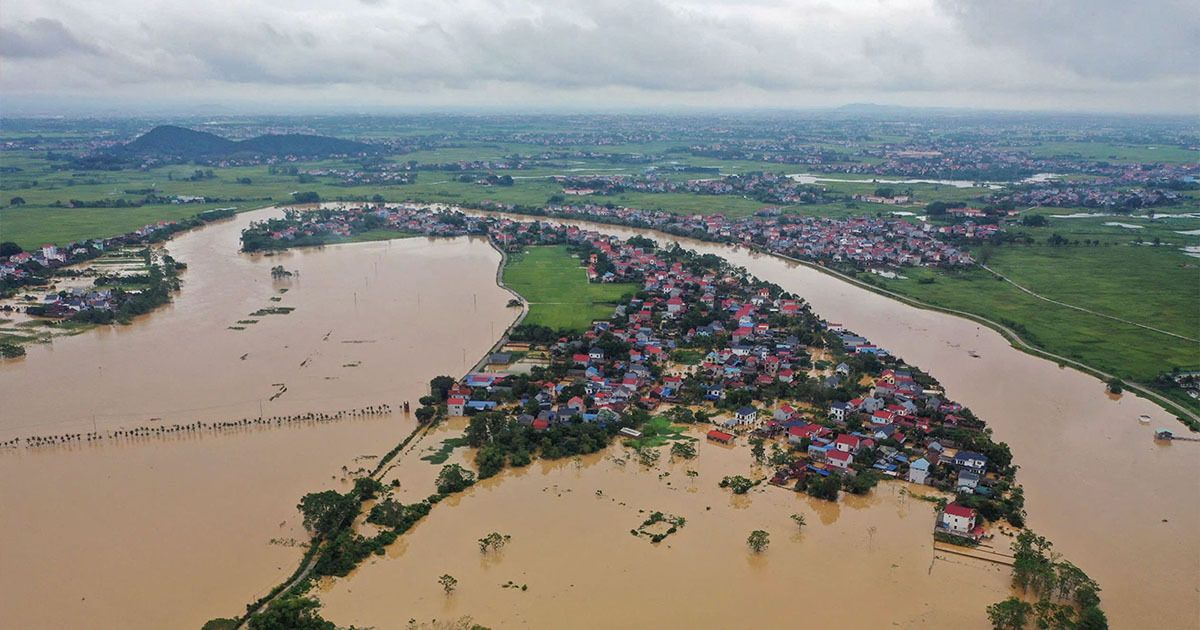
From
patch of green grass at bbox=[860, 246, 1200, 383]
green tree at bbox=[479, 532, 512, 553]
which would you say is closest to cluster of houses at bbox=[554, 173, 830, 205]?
patch of green grass at bbox=[860, 246, 1200, 383]

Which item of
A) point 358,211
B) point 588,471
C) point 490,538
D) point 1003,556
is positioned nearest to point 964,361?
point 1003,556

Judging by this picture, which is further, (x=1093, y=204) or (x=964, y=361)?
(x=1093, y=204)

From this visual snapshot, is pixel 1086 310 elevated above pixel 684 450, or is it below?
above

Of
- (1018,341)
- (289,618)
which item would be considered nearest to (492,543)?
(289,618)

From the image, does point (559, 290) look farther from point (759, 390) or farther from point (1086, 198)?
point (1086, 198)

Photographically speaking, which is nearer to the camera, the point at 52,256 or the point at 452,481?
the point at 452,481

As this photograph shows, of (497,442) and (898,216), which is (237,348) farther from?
(898,216)

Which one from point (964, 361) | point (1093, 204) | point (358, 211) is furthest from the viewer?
point (1093, 204)
